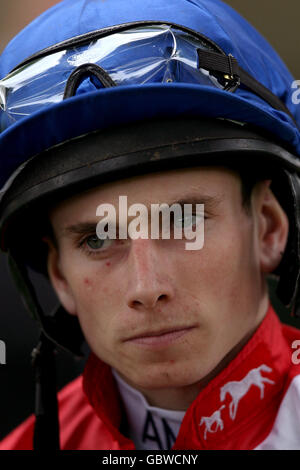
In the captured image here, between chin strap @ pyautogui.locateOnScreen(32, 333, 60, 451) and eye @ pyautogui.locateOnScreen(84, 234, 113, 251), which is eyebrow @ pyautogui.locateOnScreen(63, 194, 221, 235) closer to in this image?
eye @ pyautogui.locateOnScreen(84, 234, 113, 251)

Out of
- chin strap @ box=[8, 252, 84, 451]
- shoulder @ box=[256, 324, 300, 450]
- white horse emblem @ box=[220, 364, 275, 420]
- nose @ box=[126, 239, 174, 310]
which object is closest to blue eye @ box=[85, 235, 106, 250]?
nose @ box=[126, 239, 174, 310]

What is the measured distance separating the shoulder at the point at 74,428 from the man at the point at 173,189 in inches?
12.0

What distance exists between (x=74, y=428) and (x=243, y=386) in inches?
28.8

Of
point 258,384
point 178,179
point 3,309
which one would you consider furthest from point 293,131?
point 3,309

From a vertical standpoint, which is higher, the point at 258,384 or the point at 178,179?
the point at 178,179

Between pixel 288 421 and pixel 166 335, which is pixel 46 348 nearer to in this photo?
pixel 166 335

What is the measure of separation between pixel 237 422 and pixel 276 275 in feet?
1.41

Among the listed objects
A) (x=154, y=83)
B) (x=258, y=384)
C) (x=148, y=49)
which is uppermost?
(x=148, y=49)

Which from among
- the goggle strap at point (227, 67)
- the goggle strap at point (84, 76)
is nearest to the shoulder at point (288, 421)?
the goggle strap at point (227, 67)

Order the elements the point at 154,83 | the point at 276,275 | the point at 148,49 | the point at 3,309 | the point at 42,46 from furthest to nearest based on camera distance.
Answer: the point at 3,309, the point at 276,275, the point at 42,46, the point at 148,49, the point at 154,83

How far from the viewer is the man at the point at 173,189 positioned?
1408mm

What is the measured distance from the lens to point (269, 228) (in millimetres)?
1690

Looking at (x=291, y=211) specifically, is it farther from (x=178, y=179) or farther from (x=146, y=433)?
(x=146, y=433)

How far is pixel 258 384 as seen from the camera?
1566mm
